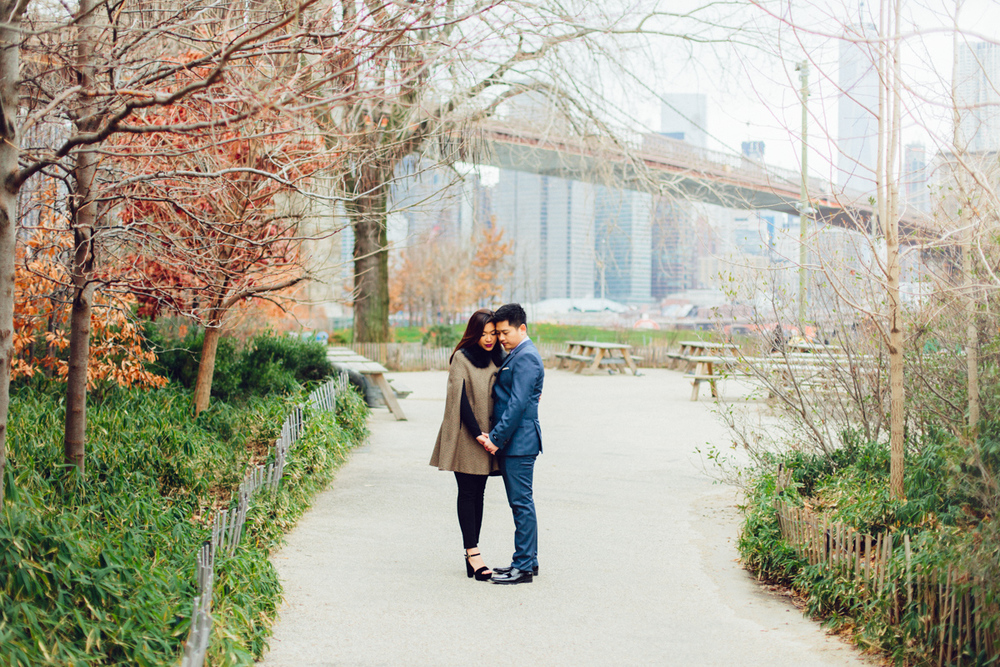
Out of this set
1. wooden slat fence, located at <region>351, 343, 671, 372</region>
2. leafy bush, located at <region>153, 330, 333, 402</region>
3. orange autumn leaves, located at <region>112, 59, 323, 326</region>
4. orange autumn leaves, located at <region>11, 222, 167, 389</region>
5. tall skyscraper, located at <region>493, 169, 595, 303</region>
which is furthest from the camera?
tall skyscraper, located at <region>493, 169, 595, 303</region>

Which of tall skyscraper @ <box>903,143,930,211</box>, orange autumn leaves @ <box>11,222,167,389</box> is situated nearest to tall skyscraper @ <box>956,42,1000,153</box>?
tall skyscraper @ <box>903,143,930,211</box>

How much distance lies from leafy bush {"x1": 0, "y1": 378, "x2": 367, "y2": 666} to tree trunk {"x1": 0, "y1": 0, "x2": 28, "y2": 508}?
775mm

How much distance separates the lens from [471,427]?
5.34 metres

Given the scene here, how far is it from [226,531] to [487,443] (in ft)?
5.28

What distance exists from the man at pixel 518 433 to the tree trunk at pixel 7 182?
8.33 feet

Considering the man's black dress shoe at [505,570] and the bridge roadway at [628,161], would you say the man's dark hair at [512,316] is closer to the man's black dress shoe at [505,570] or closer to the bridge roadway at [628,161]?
the man's black dress shoe at [505,570]

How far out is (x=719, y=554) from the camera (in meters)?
6.11

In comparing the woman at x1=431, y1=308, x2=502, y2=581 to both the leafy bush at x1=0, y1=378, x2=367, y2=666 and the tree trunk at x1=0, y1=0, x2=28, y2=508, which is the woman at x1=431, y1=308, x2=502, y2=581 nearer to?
the leafy bush at x1=0, y1=378, x2=367, y2=666

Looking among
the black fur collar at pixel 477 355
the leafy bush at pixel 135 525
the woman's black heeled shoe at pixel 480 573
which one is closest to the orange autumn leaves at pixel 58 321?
the leafy bush at pixel 135 525

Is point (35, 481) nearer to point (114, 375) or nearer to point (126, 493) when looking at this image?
point (126, 493)

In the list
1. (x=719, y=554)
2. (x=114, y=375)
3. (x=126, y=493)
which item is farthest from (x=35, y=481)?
(x=719, y=554)

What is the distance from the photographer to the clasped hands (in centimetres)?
521

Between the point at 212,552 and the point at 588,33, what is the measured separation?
374 inches

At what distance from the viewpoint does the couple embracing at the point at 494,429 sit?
5.28 m
